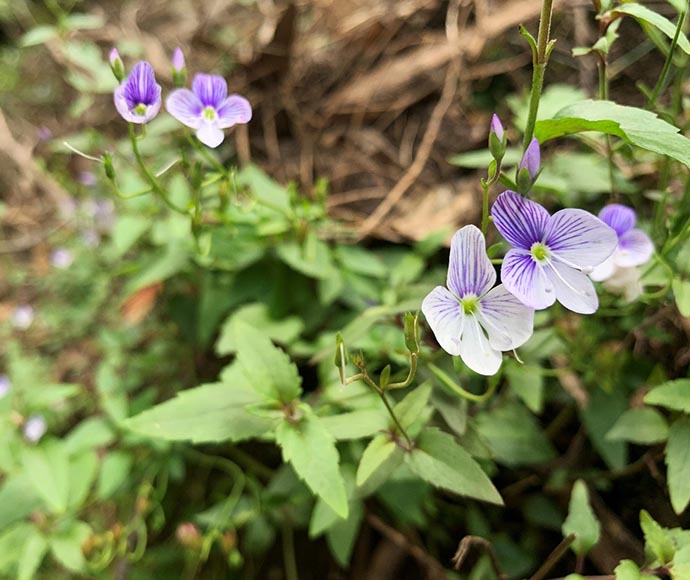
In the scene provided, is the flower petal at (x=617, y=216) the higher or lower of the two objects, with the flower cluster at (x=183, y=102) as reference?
lower

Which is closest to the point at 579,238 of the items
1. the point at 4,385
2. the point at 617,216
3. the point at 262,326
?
the point at 617,216

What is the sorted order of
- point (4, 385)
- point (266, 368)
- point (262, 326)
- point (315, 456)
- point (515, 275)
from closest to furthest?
point (515, 275) < point (315, 456) < point (266, 368) < point (262, 326) < point (4, 385)

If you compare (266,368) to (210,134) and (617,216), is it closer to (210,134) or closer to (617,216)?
(210,134)

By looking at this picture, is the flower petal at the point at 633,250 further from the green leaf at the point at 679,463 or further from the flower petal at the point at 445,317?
the flower petal at the point at 445,317

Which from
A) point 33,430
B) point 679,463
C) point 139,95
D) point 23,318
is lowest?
point 23,318

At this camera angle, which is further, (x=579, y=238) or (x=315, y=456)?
(x=315, y=456)

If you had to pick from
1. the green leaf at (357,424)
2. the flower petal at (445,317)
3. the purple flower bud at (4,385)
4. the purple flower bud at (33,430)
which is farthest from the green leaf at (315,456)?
the purple flower bud at (4,385)

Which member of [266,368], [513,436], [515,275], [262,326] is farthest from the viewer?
[262,326]
